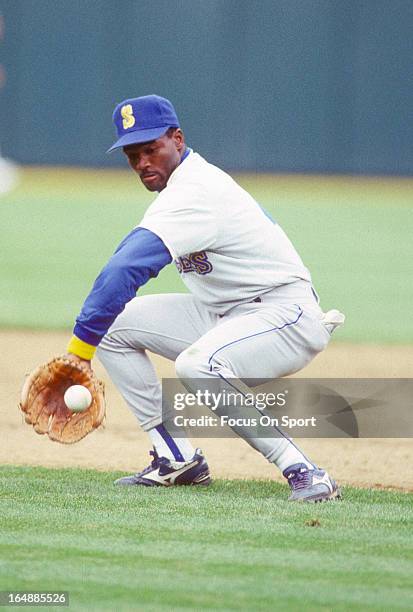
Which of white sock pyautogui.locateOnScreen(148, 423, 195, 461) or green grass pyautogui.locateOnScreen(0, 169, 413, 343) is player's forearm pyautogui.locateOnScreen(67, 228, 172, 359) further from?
green grass pyautogui.locateOnScreen(0, 169, 413, 343)

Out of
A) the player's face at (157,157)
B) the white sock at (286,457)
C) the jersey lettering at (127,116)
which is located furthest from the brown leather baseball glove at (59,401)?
the jersey lettering at (127,116)

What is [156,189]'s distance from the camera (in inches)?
185

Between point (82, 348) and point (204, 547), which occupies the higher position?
point (82, 348)

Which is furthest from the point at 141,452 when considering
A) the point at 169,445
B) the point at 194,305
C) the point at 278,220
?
the point at 278,220

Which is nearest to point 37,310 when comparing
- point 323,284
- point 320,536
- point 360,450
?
point 323,284

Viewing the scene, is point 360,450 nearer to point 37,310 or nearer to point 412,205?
point 37,310

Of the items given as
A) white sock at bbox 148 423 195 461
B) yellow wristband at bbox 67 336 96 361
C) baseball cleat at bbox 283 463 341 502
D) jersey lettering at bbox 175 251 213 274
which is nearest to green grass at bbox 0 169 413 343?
white sock at bbox 148 423 195 461

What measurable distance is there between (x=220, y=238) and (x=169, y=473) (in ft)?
3.26

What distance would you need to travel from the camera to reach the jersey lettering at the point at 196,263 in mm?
4551

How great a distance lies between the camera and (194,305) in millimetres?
4875

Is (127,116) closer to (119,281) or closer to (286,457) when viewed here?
(119,281)

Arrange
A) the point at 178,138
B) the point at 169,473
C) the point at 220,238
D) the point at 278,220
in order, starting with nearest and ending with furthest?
the point at 220,238 → the point at 178,138 → the point at 169,473 → the point at 278,220

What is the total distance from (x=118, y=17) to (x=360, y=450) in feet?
43.5

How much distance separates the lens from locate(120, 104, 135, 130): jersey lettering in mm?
4535
